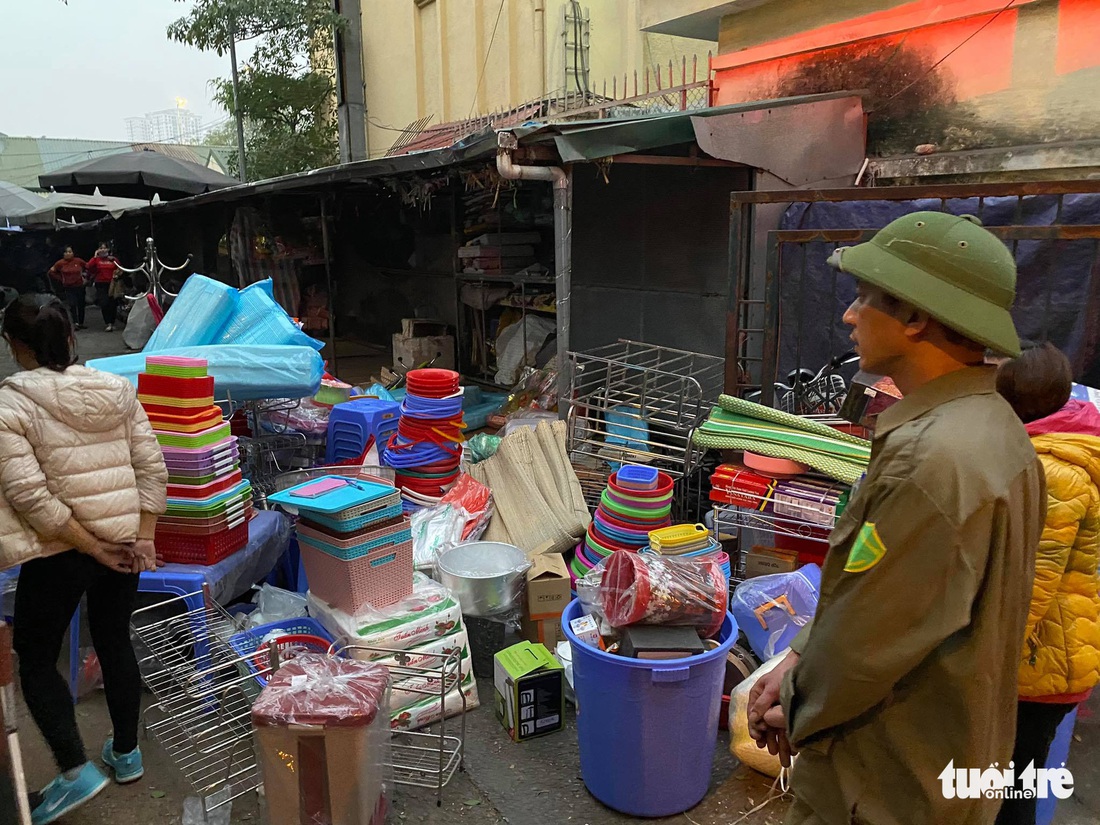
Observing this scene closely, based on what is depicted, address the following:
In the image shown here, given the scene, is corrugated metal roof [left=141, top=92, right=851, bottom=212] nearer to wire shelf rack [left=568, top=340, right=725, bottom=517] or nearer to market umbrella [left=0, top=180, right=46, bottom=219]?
wire shelf rack [left=568, top=340, right=725, bottom=517]

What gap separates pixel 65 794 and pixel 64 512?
1.17 meters

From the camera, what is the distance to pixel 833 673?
152cm

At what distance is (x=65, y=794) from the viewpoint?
9.92 feet

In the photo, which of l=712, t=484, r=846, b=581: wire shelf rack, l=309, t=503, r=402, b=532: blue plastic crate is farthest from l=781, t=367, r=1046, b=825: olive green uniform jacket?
l=309, t=503, r=402, b=532: blue plastic crate

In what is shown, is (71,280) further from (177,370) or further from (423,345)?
(177,370)

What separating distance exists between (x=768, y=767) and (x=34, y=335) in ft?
11.1

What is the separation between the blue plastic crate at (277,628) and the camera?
3.52 metres

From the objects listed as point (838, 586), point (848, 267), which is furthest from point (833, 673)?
point (848, 267)

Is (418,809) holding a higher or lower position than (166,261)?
lower

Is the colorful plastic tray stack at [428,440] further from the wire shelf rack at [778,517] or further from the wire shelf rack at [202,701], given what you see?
the wire shelf rack at [778,517]

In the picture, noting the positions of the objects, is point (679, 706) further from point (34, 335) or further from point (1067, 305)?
point (1067, 305)

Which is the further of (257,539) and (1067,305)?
(1067,305)

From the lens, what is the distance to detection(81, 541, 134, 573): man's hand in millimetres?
2930

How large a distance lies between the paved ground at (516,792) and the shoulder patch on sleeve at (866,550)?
1.79 meters
